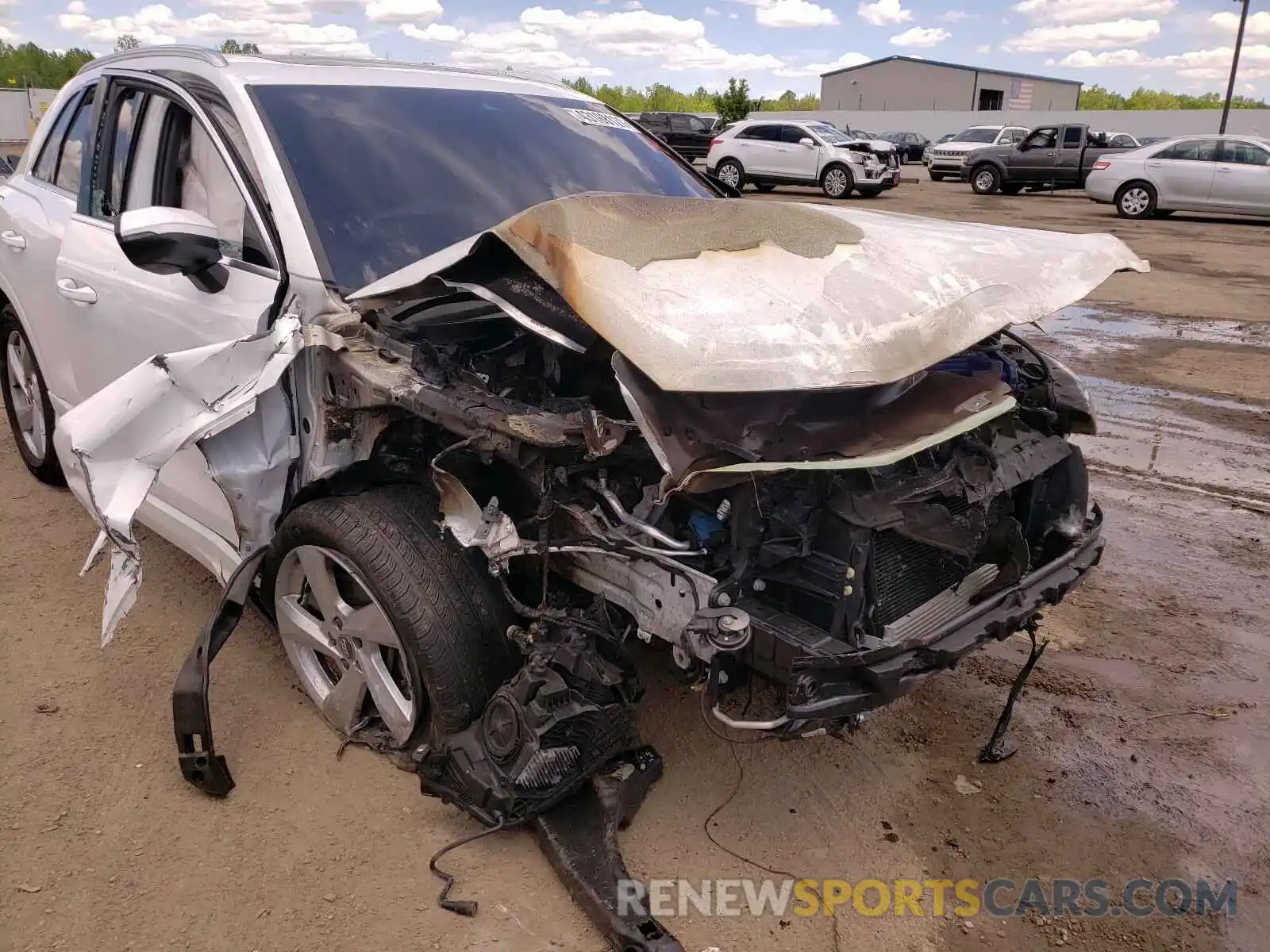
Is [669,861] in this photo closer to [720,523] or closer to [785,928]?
[785,928]

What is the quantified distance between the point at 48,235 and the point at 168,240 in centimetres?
177

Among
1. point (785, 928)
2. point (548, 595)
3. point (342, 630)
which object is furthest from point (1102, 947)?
point (342, 630)

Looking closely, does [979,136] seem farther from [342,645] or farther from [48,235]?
[342,645]

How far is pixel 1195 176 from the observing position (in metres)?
16.2

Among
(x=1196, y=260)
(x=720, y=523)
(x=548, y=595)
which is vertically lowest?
(x=1196, y=260)

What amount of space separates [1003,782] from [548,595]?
147 cm

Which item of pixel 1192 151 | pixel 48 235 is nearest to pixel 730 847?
pixel 48 235

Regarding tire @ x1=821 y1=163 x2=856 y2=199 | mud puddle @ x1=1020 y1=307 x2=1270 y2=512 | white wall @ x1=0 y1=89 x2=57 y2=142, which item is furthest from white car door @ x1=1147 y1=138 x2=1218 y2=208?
white wall @ x1=0 y1=89 x2=57 y2=142

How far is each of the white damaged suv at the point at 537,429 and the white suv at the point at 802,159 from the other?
17.5 metres

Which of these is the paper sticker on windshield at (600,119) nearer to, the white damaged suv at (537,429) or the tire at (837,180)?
the white damaged suv at (537,429)

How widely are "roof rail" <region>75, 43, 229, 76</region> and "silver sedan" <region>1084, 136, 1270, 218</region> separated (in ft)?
56.0

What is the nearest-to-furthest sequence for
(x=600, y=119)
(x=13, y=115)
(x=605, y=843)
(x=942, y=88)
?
(x=605, y=843), (x=600, y=119), (x=13, y=115), (x=942, y=88)

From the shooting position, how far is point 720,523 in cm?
222

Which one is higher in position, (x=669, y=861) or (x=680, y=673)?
(x=680, y=673)
